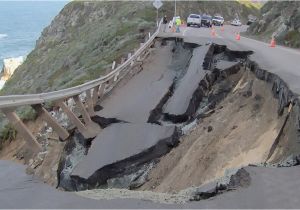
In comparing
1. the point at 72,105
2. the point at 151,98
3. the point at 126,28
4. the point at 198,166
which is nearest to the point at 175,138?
the point at 198,166

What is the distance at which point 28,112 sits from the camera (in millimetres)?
16344

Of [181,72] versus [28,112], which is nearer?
[28,112]

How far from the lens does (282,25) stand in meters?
31.0

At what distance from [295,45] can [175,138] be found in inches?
609

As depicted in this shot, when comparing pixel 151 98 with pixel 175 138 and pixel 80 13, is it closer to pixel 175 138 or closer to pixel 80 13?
pixel 175 138

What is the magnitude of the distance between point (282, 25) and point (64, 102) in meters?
22.6

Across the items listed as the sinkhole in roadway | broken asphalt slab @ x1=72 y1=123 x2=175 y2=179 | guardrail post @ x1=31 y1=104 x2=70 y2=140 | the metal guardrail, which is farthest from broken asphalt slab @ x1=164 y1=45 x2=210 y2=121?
guardrail post @ x1=31 y1=104 x2=70 y2=140

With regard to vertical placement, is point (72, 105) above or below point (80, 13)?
above

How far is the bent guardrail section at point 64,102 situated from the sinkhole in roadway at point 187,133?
44 centimetres

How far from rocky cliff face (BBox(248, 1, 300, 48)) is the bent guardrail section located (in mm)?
9724

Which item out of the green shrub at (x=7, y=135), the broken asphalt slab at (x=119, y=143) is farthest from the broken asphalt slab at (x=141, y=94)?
the green shrub at (x=7, y=135)

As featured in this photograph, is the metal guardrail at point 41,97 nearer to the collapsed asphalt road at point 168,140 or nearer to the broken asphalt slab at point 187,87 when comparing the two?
the collapsed asphalt road at point 168,140

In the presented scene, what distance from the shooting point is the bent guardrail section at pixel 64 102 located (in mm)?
8672

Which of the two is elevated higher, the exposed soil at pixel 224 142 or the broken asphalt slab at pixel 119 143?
the exposed soil at pixel 224 142
